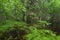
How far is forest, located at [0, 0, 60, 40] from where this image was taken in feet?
9.12

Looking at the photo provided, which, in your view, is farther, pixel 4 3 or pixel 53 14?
pixel 53 14

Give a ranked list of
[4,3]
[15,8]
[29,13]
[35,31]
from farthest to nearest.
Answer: [29,13], [15,8], [4,3], [35,31]

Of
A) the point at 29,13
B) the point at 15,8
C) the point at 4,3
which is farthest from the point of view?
the point at 29,13

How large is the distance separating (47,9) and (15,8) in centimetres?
87

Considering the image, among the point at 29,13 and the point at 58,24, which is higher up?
the point at 29,13

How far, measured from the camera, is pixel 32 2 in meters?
3.76

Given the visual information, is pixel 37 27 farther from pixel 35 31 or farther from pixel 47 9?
pixel 47 9

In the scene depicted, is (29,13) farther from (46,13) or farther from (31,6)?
(46,13)

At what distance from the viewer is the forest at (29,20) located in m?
2.78

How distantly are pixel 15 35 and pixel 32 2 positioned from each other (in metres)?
1.11

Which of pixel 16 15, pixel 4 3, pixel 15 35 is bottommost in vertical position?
pixel 15 35

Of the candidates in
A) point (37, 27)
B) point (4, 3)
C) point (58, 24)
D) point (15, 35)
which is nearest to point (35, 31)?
point (37, 27)

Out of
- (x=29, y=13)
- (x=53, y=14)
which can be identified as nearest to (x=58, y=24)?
(x=53, y=14)

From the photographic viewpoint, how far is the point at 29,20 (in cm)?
359
